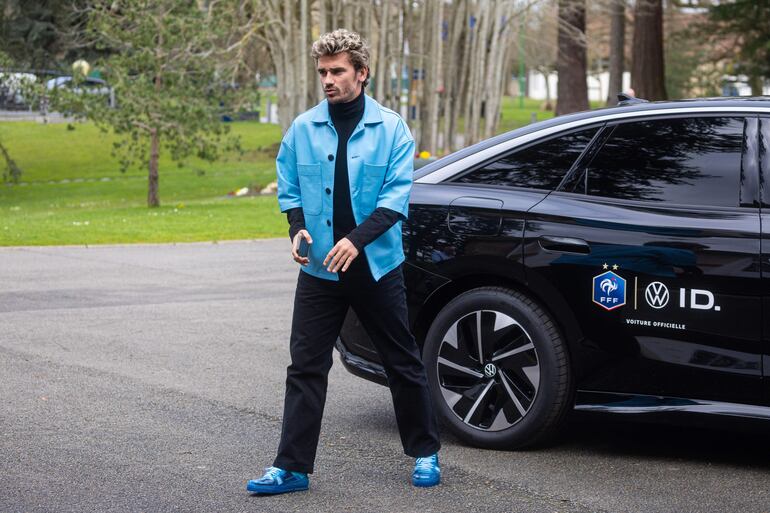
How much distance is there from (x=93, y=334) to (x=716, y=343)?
202 inches

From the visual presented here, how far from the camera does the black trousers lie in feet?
16.7

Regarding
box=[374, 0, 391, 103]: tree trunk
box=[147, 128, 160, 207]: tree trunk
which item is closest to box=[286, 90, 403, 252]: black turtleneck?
box=[147, 128, 160, 207]: tree trunk

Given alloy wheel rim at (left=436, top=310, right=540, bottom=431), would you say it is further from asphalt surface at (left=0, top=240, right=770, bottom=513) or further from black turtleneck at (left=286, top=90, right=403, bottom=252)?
black turtleneck at (left=286, top=90, right=403, bottom=252)

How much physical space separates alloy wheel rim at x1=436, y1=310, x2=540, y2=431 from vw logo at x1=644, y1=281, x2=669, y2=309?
559mm

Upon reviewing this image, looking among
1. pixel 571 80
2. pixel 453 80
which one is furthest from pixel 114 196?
pixel 571 80

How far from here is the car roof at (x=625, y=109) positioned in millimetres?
5586

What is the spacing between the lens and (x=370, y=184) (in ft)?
16.4

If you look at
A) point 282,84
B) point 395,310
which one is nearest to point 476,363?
point 395,310

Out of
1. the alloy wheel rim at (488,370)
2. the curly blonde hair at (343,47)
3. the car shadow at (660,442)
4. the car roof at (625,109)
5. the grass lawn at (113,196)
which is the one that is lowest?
the grass lawn at (113,196)

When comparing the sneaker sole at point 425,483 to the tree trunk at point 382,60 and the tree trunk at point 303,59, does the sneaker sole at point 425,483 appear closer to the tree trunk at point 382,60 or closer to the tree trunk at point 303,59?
the tree trunk at point 303,59

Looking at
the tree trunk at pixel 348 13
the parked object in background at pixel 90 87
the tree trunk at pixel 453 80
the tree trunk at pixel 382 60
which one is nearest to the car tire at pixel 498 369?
the parked object in background at pixel 90 87

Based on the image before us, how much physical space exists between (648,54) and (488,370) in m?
32.1

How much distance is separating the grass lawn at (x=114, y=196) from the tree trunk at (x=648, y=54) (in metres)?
10.6

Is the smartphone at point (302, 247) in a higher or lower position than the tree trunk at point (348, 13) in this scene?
lower
